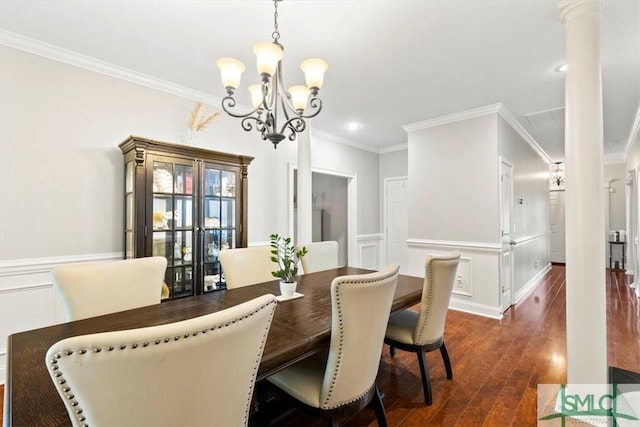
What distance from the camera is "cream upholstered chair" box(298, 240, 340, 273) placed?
279cm

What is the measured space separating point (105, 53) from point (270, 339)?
2650 mm

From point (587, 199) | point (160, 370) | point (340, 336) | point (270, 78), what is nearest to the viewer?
point (160, 370)

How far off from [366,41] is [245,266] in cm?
196

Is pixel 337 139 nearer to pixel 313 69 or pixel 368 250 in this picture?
pixel 368 250

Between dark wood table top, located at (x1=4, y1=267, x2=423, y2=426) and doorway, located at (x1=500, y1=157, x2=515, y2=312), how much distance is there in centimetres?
213

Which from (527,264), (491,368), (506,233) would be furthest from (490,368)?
(527,264)

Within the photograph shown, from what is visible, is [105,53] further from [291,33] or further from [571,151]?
[571,151]

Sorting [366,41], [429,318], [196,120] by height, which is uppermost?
[366,41]

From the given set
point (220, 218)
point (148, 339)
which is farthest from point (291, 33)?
point (148, 339)

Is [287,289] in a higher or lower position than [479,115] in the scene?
lower

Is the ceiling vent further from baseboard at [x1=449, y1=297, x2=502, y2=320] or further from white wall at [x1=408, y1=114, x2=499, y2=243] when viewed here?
baseboard at [x1=449, y1=297, x2=502, y2=320]

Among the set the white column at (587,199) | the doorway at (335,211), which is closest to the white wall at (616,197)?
the doorway at (335,211)

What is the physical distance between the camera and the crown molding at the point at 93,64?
215 centimetres

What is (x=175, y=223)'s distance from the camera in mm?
2648
